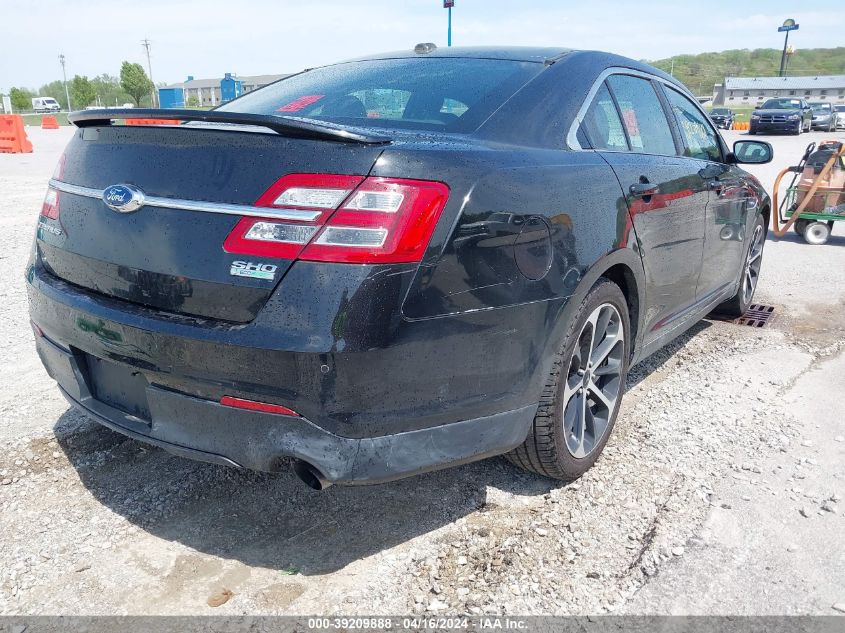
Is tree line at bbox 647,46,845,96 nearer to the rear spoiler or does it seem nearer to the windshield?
the windshield

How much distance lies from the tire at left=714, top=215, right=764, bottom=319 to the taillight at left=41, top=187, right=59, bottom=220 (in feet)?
13.8

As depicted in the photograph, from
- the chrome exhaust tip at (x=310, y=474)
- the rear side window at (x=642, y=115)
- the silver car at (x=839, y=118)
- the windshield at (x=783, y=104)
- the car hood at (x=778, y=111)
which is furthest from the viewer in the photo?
the silver car at (x=839, y=118)

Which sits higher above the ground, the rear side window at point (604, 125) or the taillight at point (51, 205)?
the rear side window at point (604, 125)

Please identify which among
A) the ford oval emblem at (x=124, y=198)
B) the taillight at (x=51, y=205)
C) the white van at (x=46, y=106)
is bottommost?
the taillight at (x=51, y=205)

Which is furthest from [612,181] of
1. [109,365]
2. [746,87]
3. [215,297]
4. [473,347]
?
[746,87]

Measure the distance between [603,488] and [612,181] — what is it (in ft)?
4.06

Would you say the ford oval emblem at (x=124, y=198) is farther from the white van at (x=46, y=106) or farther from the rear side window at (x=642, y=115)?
the white van at (x=46, y=106)

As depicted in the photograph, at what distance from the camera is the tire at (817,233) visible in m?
8.30

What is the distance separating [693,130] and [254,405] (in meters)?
3.20

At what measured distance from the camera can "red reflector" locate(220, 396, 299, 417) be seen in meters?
1.96

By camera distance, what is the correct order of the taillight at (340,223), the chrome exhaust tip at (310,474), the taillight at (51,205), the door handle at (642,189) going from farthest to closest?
1. the door handle at (642,189)
2. the taillight at (51,205)
3. the chrome exhaust tip at (310,474)
4. the taillight at (340,223)

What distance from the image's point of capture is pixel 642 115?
3.39m

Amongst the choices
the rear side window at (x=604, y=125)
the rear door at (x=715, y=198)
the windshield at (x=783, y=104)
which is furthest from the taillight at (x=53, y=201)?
the windshield at (x=783, y=104)

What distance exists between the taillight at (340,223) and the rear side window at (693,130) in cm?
242
